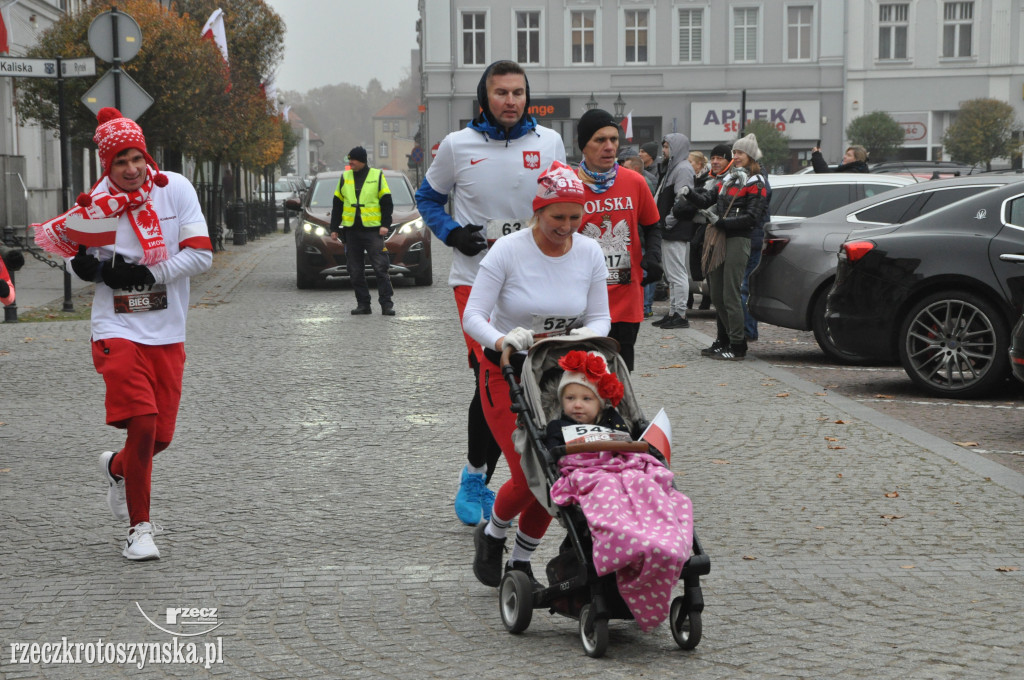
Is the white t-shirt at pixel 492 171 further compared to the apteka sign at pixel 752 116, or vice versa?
the apteka sign at pixel 752 116

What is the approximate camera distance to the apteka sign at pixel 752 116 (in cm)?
5597

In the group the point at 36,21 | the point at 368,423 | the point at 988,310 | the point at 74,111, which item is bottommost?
the point at 368,423

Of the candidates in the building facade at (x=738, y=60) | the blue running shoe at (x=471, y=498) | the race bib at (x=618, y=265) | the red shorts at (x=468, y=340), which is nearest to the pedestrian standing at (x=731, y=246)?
the race bib at (x=618, y=265)

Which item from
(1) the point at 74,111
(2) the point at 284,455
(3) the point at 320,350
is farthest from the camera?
(1) the point at 74,111

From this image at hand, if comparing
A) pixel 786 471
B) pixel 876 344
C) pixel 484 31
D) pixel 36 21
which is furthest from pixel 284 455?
pixel 484 31

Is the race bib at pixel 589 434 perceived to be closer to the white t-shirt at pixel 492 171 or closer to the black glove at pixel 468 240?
the black glove at pixel 468 240

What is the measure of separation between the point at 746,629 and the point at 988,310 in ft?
18.8

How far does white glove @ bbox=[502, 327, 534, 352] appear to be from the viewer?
464 centimetres

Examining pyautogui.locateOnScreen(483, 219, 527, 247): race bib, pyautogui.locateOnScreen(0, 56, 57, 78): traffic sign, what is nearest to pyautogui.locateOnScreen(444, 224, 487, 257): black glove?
pyautogui.locateOnScreen(483, 219, 527, 247): race bib

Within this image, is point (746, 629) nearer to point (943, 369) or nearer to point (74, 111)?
point (943, 369)

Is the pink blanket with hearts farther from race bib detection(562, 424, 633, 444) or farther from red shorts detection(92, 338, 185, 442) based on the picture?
red shorts detection(92, 338, 185, 442)

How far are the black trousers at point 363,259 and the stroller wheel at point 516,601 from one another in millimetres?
11579

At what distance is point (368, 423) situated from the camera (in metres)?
8.91

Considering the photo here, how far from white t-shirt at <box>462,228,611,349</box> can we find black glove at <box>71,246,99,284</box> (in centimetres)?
170
